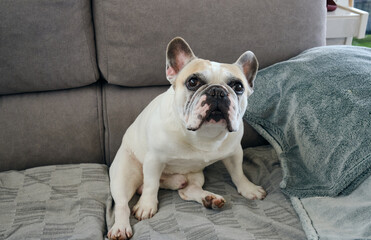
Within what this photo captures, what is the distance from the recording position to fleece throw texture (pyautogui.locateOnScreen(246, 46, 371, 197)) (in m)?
1.10

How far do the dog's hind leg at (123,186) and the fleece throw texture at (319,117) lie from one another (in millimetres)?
479

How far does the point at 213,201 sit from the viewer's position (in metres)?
1.22

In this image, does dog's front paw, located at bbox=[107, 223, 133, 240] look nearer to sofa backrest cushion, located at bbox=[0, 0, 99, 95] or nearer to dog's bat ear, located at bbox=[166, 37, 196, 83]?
dog's bat ear, located at bbox=[166, 37, 196, 83]

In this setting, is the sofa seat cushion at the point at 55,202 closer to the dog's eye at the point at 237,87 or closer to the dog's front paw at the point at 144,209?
the dog's front paw at the point at 144,209

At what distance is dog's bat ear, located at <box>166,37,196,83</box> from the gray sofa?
26 centimetres

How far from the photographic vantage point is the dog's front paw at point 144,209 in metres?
1.22

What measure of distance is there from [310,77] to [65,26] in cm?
86

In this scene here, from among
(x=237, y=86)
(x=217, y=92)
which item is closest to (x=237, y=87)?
(x=237, y=86)

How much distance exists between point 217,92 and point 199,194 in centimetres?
39

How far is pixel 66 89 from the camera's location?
151cm

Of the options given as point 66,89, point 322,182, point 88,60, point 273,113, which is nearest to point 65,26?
point 88,60

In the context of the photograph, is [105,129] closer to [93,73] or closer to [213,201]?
[93,73]

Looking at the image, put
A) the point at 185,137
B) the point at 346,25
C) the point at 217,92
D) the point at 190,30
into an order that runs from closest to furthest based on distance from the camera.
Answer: the point at 217,92, the point at 185,137, the point at 190,30, the point at 346,25

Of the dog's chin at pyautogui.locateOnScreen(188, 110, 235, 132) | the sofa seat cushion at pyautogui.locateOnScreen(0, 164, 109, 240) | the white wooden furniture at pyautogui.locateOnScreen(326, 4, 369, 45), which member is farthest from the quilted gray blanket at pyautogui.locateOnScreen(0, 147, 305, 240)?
the white wooden furniture at pyautogui.locateOnScreen(326, 4, 369, 45)
